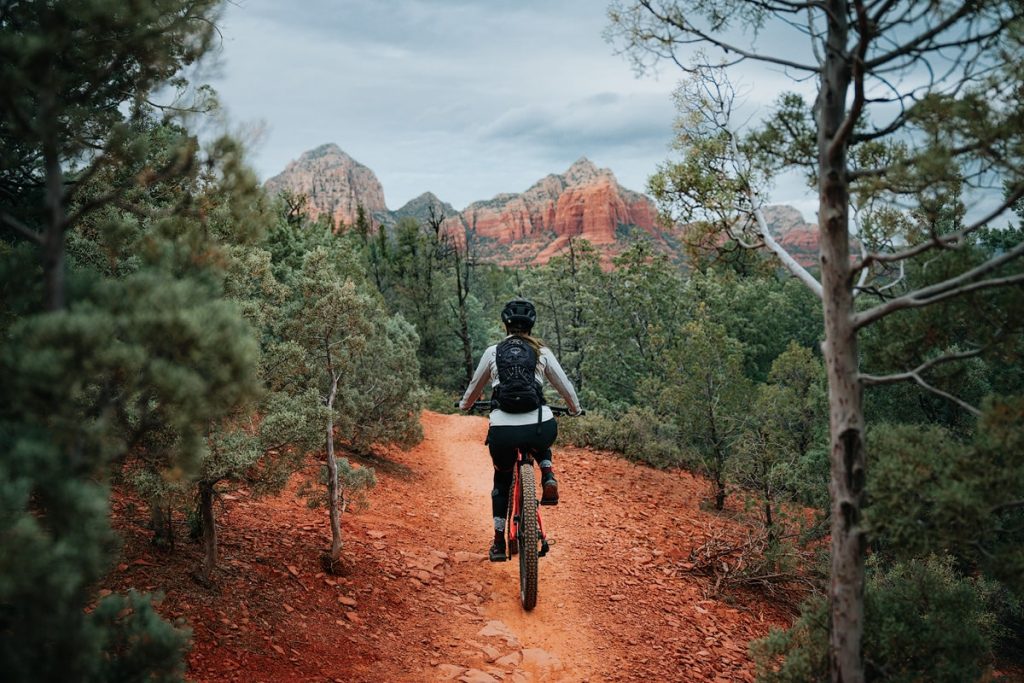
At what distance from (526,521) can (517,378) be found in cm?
127

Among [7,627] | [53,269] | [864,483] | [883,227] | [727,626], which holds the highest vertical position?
[883,227]

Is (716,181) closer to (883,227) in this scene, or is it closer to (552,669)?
(883,227)

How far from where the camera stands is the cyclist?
17.2 ft

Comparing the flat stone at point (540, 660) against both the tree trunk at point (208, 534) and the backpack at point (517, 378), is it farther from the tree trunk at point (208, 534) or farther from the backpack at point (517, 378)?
the tree trunk at point (208, 534)

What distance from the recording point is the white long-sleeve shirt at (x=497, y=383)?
17.3ft

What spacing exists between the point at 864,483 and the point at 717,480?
6.77 m

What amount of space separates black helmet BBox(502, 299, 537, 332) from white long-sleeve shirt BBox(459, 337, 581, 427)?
0.28 m

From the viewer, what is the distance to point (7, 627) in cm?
260

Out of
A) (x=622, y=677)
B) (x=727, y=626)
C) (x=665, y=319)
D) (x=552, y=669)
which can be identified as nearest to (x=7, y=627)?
(x=552, y=669)

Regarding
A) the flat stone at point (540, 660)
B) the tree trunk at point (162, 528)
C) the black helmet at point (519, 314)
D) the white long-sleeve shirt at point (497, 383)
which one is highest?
the black helmet at point (519, 314)

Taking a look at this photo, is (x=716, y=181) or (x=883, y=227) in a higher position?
(x=716, y=181)

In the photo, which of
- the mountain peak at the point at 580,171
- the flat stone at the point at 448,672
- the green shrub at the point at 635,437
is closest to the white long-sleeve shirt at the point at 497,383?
the flat stone at the point at 448,672

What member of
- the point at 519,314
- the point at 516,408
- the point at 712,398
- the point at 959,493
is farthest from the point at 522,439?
the point at 712,398

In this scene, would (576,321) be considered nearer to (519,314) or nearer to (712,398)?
(712,398)
